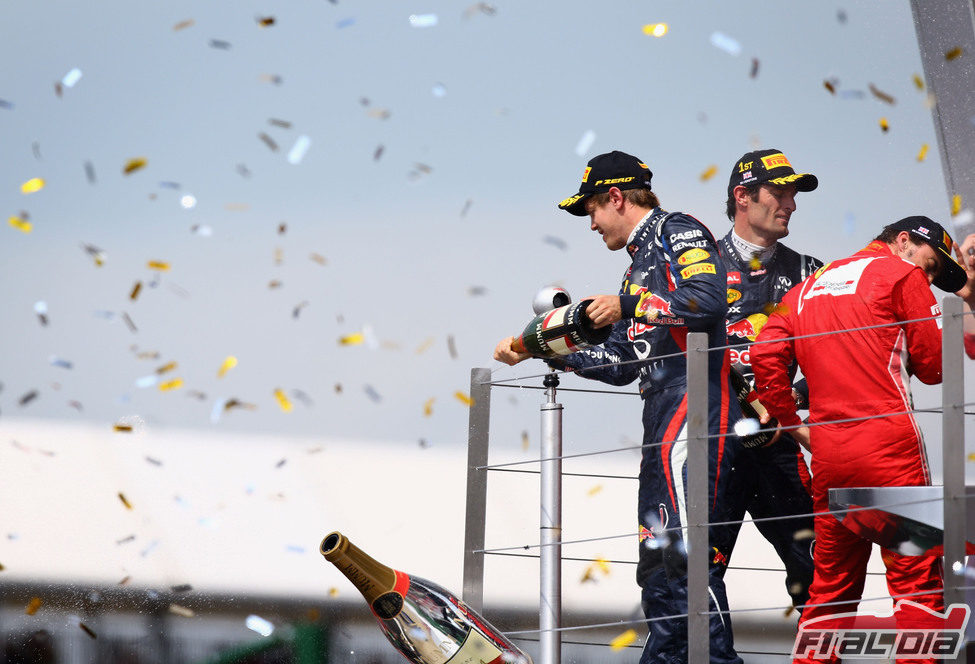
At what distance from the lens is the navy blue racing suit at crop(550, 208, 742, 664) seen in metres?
1.90

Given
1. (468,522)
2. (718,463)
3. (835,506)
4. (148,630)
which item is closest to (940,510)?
(835,506)

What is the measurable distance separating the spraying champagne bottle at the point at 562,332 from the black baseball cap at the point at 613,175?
224 mm

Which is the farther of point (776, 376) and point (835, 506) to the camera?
point (776, 376)

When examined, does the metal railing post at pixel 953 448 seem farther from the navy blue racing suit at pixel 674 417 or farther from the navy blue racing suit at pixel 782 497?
the navy blue racing suit at pixel 782 497

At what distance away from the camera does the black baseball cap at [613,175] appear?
2.13m

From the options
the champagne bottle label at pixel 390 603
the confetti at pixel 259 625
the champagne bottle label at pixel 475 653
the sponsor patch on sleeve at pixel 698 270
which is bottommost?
the champagne bottle label at pixel 475 653

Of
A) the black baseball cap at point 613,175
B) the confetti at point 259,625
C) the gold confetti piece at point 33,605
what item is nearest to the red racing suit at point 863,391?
the black baseball cap at point 613,175

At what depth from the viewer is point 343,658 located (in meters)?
3.71

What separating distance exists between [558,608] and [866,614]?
1.66ft

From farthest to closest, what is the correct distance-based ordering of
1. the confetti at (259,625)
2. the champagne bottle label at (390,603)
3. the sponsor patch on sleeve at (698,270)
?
the confetti at (259,625) → the sponsor patch on sleeve at (698,270) → the champagne bottle label at (390,603)

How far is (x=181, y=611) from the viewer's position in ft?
13.8

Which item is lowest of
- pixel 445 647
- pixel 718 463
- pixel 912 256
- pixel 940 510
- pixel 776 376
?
pixel 445 647

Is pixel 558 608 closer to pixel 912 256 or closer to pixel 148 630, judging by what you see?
pixel 912 256

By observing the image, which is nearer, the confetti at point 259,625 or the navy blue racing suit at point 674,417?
the navy blue racing suit at point 674,417
